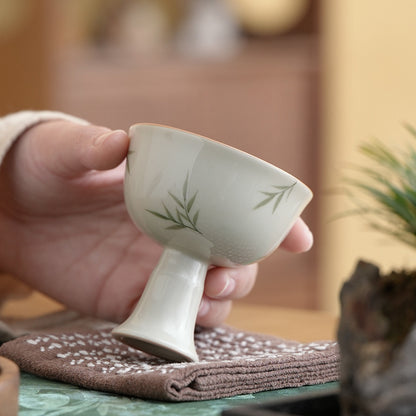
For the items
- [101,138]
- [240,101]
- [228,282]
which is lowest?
[240,101]

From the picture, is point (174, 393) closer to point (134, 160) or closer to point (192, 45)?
point (134, 160)

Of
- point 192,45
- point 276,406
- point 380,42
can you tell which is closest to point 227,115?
point 192,45

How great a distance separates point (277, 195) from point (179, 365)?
0.37ft

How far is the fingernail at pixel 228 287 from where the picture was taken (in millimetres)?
618

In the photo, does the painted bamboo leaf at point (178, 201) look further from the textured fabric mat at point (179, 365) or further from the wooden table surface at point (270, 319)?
the wooden table surface at point (270, 319)

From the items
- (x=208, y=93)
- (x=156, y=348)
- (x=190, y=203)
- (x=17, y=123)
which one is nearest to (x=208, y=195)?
(x=190, y=203)

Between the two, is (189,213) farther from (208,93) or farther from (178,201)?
(208,93)

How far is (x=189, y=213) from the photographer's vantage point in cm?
49

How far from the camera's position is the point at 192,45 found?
2771 mm

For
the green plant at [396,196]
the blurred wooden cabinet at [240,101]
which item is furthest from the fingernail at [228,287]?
the blurred wooden cabinet at [240,101]

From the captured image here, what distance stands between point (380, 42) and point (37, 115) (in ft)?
7.46

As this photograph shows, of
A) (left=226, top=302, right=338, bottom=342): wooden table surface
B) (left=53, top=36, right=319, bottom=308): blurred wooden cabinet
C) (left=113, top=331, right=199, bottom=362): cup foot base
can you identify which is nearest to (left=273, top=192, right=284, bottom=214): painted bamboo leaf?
(left=113, top=331, right=199, bottom=362): cup foot base

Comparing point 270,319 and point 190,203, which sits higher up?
point 190,203

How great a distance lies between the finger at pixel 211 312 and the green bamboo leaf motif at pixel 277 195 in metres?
0.17
